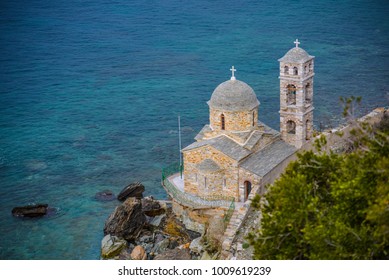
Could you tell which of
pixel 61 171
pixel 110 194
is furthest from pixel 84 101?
pixel 110 194

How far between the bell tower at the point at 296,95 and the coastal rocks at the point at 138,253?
13.6m

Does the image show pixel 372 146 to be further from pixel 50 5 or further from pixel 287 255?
pixel 50 5

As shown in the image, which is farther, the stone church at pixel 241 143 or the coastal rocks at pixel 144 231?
the stone church at pixel 241 143

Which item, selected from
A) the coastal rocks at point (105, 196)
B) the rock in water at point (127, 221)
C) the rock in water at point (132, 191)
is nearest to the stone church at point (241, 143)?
the rock in water at point (127, 221)

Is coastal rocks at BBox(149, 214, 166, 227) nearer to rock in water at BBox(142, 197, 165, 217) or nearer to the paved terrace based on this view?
rock in water at BBox(142, 197, 165, 217)

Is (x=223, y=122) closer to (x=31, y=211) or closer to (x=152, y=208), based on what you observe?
(x=152, y=208)

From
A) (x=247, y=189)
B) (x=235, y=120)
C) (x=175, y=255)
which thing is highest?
(x=235, y=120)

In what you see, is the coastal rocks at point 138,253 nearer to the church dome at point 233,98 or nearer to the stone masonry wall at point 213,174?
the stone masonry wall at point 213,174

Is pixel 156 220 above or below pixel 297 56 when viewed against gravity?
below

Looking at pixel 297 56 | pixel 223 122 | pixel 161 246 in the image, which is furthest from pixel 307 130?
pixel 161 246

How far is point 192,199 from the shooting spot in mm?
58812

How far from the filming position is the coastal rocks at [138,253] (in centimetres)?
5622

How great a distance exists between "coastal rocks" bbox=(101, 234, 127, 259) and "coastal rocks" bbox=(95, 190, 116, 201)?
7.99 metres

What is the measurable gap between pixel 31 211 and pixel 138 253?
1257 centimetres
